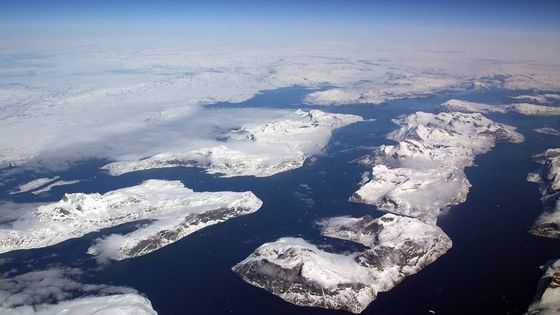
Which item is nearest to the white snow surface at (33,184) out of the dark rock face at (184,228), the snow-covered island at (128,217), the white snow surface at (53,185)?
the white snow surface at (53,185)

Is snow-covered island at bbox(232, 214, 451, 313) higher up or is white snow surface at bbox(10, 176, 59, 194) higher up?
snow-covered island at bbox(232, 214, 451, 313)

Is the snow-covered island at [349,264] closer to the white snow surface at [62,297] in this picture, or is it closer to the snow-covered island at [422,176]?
the snow-covered island at [422,176]

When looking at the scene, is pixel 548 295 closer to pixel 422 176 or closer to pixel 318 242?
pixel 318 242

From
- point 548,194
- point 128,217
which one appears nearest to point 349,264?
point 128,217

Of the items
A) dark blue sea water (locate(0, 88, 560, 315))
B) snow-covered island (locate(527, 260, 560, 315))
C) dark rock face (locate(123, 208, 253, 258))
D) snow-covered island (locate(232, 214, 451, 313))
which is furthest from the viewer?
dark rock face (locate(123, 208, 253, 258))

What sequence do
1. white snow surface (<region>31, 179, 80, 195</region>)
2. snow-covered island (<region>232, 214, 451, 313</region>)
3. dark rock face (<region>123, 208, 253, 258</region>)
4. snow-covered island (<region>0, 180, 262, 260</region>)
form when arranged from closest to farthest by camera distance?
1. snow-covered island (<region>232, 214, 451, 313</region>)
2. dark rock face (<region>123, 208, 253, 258</region>)
3. snow-covered island (<region>0, 180, 262, 260</region>)
4. white snow surface (<region>31, 179, 80, 195</region>)

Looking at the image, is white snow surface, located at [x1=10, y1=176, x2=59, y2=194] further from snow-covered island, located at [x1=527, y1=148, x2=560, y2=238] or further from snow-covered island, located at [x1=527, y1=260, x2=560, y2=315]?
snow-covered island, located at [x1=527, y1=148, x2=560, y2=238]

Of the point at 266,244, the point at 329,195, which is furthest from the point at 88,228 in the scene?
the point at 329,195

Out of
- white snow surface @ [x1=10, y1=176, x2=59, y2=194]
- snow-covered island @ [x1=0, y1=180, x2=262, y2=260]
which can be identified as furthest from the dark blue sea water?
white snow surface @ [x1=10, y1=176, x2=59, y2=194]
